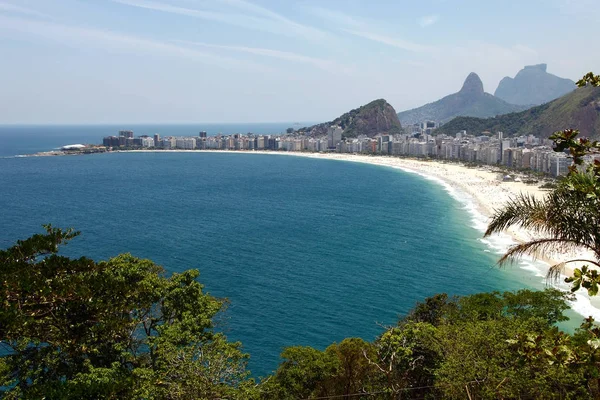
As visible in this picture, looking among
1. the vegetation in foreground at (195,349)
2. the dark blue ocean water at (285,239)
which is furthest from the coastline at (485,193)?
the vegetation in foreground at (195,349)

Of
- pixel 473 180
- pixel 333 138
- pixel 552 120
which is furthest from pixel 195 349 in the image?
pixel 552 120

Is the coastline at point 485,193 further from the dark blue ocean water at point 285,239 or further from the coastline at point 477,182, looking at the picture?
the dark blue ocean water at point 285,239

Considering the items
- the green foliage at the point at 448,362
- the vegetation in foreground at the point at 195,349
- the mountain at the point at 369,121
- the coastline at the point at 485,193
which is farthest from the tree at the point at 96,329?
the mountain at the point at 369,121

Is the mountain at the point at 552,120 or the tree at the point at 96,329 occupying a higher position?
the mountain at the point at 552,120

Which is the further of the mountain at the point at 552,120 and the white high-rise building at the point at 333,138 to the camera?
the white high-rise building at the point at 333,138

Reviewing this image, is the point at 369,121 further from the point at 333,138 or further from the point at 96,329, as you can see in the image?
the point at 96,329

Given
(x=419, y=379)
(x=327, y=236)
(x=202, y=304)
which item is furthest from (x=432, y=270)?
(x=202, y=304)

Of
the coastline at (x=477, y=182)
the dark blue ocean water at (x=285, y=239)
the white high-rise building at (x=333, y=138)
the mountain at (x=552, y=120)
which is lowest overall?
the dark blue ocean water at (x=285, y=239)

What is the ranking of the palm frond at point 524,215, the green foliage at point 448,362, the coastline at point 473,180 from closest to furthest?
the palm frond at point 524,215 → the green foliage at point 448,362 → the coastline at point 473,180

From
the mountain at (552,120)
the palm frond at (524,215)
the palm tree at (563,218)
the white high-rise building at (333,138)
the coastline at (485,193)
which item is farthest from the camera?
the white high-rise building at (333,138)
